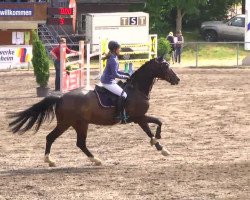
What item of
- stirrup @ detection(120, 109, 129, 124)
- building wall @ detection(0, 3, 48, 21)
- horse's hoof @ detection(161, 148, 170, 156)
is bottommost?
horse's hoof @ detection(161, 148, 170, 156)

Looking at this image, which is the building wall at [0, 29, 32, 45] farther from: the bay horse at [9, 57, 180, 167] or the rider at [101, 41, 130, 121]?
the rider at [101, 41, 130, 121]

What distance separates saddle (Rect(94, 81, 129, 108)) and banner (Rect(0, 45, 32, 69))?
22.4m

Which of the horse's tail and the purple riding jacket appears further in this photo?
the purple riding jacket

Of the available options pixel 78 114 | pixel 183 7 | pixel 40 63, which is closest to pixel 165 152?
pixel 78 114

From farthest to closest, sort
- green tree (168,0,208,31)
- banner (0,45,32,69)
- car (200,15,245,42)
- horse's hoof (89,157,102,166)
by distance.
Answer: car (200,15,245,42) < green tree (168,0,208,31) < banner (0,45,32,69) < horse's hoof (89,157,102,166)

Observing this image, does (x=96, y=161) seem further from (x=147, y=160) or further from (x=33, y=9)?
(x=33, y=9)

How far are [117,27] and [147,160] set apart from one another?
28753 millimetres

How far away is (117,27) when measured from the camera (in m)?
43.1

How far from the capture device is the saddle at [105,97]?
14.5 meters

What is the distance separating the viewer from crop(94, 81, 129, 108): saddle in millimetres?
14484

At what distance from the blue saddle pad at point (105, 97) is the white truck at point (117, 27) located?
28.2 metres

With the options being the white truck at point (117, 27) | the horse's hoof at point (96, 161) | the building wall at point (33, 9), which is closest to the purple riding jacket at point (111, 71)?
the horse's hoof at point (96, 161)

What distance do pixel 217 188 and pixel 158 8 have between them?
124ft

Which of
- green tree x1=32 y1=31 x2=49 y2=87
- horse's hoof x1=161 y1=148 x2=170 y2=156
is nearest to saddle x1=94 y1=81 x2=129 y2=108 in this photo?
horse's hoof x1=161 y1=148 x2=170 y2=156
